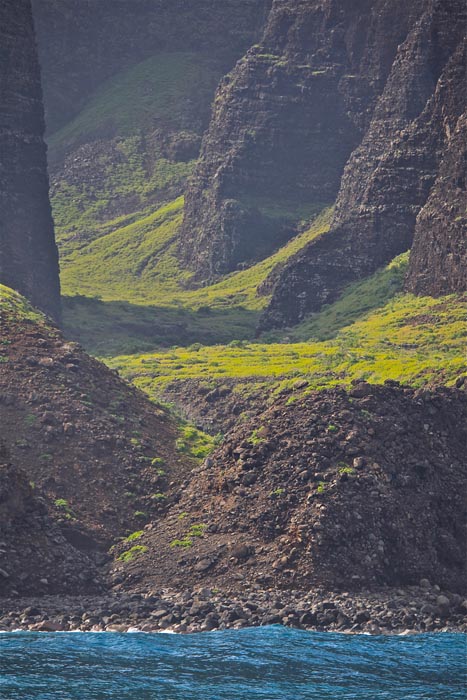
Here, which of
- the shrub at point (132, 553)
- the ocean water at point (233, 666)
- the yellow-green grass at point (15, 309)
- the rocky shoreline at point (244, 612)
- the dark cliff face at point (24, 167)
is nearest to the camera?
the ocean water at point (233, 666)

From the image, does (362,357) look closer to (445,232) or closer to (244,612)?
(445,232)

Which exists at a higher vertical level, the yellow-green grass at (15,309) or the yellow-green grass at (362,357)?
the yellow-green grass at (15,309)

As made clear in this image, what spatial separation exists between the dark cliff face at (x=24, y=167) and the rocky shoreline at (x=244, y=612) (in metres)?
87.5

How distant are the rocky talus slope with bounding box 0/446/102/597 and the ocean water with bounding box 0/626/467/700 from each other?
6.53m

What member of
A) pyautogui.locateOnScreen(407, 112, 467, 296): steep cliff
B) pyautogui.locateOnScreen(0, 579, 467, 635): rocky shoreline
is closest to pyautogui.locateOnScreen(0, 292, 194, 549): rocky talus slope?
pyautogui.locateOnScreen(0, 579, 467, 635): rocky shoreline

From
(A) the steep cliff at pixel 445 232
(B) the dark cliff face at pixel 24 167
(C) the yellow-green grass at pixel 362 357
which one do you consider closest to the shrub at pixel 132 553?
(C) the yellow-green grass at pixel 362 357

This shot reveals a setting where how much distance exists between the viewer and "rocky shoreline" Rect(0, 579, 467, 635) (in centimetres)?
9981

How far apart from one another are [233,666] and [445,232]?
10558cm

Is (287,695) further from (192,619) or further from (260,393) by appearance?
(260,393)

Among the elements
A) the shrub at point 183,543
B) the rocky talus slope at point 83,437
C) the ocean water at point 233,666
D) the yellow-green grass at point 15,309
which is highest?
the yellow-green grass at point 15,309

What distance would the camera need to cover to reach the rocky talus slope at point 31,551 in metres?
105

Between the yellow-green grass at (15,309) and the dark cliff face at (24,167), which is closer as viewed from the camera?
the yellow-green grass at (15,309)

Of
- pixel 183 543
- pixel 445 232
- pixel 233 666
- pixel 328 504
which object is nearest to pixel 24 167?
pixel 445 232

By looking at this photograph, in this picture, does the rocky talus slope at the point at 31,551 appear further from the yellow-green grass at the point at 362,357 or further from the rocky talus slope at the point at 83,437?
the yellow-green grass at the point at 362,357
